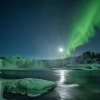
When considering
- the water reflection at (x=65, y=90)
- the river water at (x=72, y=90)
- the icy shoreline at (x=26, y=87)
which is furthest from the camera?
the water reflection at (x=65, y=90)

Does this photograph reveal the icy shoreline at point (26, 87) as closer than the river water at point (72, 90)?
No

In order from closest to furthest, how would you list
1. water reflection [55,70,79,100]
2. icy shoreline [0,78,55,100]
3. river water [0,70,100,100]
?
river water [0,70,100,100] < icy shoreline [0,78,55,100] < water reflection [55,70,79,100]

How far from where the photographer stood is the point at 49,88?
37.7m

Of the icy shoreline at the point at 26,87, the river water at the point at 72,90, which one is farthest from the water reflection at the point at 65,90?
the icy shoreline at the point at 26,87

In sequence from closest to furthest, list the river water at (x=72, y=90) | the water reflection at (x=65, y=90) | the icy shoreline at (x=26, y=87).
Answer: the river water at (x=72, y=90) < the icy shoreline at (x=26, y=87) < the water reflection at (x=65, y=90)

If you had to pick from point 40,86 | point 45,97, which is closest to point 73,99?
point 45,97

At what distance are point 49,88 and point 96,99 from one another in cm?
1118

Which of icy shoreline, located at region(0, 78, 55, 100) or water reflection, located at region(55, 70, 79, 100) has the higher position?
icy shoreline, located at region(0, 78, 55, 100)

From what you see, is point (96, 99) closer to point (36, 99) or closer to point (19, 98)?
point (36, 99)

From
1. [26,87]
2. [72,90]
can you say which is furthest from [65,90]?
[26,87]

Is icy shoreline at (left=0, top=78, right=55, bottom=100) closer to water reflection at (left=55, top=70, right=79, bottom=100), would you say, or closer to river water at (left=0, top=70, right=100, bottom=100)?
river water at (left=0, top=70, right=100, bottom=100)

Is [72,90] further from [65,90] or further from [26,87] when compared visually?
[26,87]

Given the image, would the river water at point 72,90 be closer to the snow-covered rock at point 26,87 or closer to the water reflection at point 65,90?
the water reflection at point 65,90

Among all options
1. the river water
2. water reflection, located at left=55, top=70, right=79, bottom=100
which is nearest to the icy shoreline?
the river water
